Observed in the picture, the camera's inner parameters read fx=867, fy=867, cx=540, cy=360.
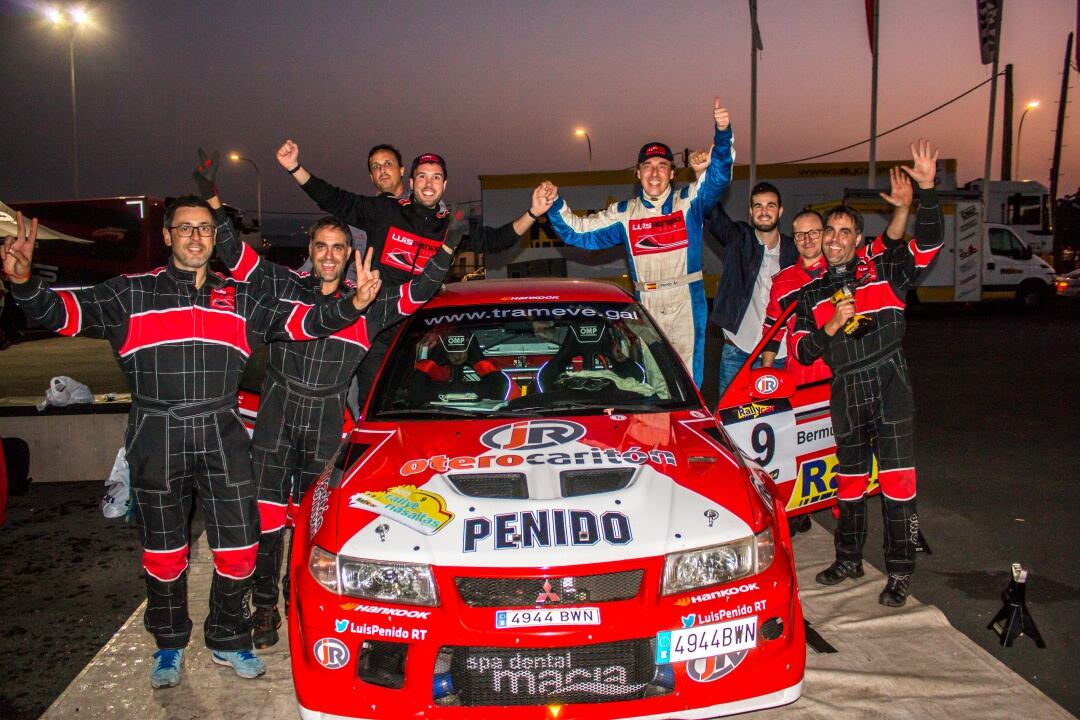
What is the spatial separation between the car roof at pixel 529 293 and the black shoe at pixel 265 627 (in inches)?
62.1

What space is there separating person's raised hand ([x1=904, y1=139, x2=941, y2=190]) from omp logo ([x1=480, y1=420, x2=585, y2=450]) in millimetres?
1954

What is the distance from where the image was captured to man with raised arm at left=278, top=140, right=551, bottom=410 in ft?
15.9

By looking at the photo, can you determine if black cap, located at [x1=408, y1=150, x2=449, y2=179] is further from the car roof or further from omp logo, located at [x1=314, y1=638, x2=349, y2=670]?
omp logo, located at [x1=314, y1=638, x2=349, y2=670]

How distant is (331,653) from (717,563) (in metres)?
1.19

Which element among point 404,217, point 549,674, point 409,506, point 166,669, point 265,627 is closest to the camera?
point 549,674

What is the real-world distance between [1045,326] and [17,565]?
1976 centimetres

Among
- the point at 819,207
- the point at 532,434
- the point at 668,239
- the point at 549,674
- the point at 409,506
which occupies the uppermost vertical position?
the point at 819,207

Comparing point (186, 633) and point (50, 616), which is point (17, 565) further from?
point (186, 633)

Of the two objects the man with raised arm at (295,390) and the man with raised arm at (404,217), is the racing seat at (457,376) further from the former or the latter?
the man with raised arm at (404,217)

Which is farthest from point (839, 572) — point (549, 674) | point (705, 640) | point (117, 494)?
point (117, 494)

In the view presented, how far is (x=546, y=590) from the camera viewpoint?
8.24 feet

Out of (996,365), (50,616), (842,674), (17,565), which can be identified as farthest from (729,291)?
(996,365)

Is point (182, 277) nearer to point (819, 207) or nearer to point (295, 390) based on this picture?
point (295, 390)

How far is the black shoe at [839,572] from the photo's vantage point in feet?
14.3
